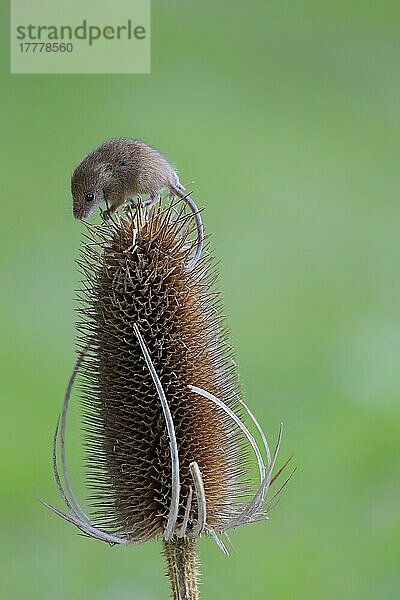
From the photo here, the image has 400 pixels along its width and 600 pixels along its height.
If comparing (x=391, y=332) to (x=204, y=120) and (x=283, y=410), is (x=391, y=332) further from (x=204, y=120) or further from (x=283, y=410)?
(x=204, y=120)

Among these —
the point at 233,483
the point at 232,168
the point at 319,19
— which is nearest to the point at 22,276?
the point at 232,168

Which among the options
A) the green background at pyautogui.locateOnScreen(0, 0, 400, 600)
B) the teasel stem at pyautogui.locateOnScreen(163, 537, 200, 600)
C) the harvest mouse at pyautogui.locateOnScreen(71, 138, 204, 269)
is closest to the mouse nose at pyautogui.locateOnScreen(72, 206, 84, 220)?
the harvest mouse at pyautogui.locateOnScreen(71, 138, 204, 269)
